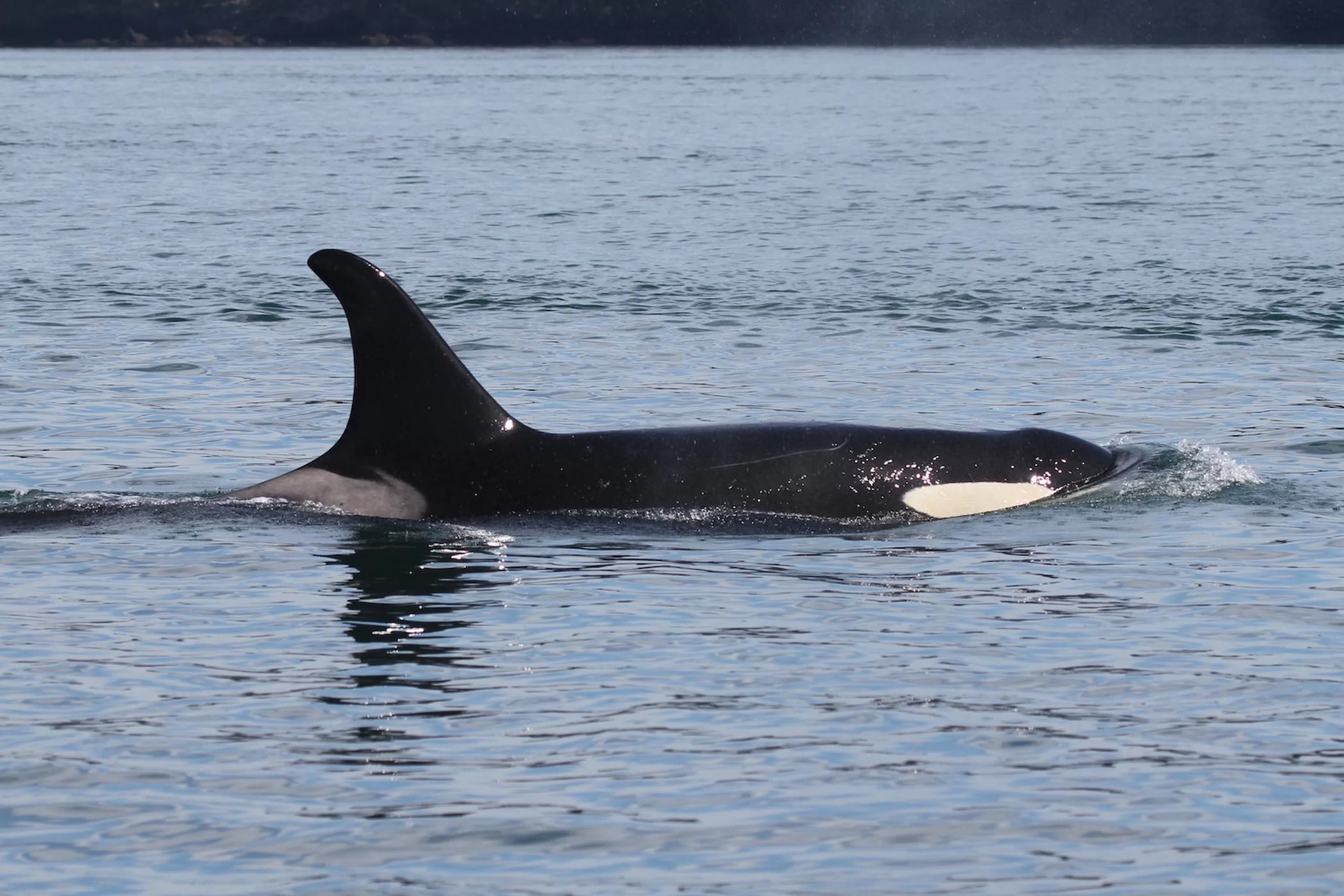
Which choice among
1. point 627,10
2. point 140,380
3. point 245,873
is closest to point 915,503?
point 245,873

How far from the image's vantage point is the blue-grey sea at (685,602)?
23.7 feet

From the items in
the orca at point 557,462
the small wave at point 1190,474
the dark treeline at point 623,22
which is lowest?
the small wave at point 1190,474

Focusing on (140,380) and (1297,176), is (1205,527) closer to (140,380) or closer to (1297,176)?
(140,380)

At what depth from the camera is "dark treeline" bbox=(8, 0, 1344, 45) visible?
17075 cm

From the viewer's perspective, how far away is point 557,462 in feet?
39.7

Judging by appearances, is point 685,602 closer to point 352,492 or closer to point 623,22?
point 352,492

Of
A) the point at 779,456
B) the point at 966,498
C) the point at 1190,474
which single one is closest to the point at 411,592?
the point at 779,456

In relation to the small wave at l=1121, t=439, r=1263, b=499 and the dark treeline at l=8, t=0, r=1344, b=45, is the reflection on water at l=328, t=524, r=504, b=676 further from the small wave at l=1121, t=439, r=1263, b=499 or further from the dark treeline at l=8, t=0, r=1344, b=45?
the dark treeline at l=8, t=0, r=1344, b=45

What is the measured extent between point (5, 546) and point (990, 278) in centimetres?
1638

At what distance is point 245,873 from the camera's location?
684 cm

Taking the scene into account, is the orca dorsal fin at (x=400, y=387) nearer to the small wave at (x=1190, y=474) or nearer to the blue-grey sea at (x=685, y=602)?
the blue-grey sea at (x=685, y=602)

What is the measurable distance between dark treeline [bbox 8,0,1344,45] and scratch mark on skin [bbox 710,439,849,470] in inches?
6569

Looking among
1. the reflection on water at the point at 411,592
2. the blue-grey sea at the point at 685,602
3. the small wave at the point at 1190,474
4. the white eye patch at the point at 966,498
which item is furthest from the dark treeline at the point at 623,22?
the reflection on water at the point at 411,592

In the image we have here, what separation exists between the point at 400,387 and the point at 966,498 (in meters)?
3.33
